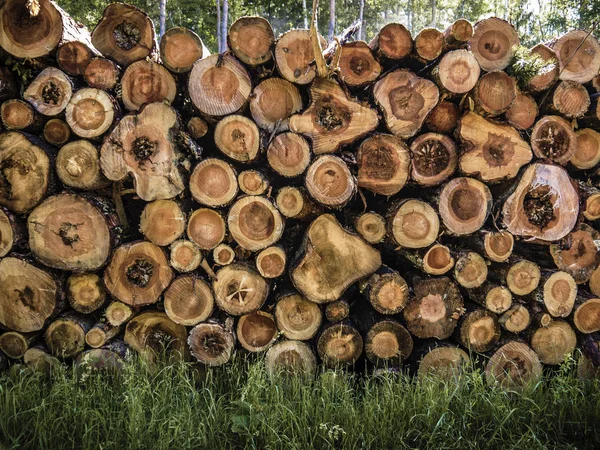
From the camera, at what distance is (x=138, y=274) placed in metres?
2.71

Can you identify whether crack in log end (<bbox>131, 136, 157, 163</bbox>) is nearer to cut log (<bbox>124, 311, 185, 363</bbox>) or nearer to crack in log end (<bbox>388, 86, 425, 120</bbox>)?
cut log (<bbox>124, 311, 185, 363</bbox>)

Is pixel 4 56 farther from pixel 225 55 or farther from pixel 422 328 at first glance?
pixel 422 328

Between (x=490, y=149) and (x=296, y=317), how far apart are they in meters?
1.73

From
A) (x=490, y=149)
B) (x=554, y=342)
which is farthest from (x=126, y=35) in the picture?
(x=554, y=342)

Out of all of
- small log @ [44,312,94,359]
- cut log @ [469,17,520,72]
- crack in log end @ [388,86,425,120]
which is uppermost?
cut log @ [469,17,520,72]

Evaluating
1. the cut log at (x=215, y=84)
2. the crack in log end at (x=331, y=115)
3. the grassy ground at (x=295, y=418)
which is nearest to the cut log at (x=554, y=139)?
the crack in log end at (x=331, y=115)

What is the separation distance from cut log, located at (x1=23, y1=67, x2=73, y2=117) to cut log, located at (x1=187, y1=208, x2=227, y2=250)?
3.57ft

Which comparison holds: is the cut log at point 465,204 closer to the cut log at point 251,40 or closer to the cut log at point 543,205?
the cut log at point 543,205

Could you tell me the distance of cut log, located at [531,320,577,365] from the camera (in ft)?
9.36

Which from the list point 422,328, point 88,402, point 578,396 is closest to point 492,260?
point 422,328

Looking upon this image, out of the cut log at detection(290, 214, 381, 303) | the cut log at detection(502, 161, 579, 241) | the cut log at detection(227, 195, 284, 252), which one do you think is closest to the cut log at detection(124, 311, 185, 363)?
the cut log at detection(227, 195, 284, 252)

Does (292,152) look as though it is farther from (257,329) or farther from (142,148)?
(257,329)

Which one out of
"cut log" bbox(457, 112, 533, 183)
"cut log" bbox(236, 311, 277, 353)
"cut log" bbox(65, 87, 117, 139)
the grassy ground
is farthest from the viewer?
"cut log" bbox(236, 311, 277, 353)

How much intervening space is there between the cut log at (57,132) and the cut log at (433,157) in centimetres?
227
